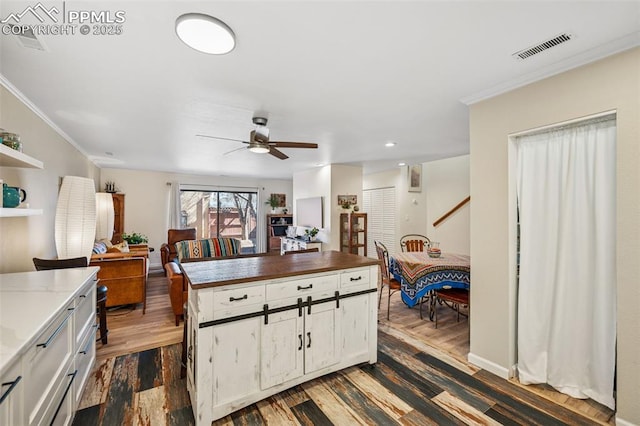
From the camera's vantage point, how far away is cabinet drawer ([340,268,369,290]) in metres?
2.29

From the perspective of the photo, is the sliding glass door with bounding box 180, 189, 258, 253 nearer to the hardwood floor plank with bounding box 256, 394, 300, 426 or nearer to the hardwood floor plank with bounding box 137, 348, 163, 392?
the hardwood floor plank with bounding box 137, 348, 163, 392

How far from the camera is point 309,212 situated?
6.41m

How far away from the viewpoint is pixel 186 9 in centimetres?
132

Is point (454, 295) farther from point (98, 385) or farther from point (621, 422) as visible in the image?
point (98, 385)

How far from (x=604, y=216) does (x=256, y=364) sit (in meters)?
2.58

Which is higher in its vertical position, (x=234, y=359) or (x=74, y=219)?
(x=74, y=219)

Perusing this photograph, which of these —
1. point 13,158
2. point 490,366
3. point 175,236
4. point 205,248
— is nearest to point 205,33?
point 13,158

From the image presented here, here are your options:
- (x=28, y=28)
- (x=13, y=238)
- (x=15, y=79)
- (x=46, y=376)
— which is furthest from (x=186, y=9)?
(x=13, y=238)

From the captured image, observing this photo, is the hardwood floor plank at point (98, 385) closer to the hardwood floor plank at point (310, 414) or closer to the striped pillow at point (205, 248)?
the hardwood floor plank at point (310, 414)

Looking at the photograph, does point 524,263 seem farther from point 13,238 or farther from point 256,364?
point 13,238

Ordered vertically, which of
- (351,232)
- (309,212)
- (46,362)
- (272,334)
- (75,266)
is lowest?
(272,334)

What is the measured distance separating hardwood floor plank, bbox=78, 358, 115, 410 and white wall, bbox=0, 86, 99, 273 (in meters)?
1.13

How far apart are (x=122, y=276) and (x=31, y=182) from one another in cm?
154

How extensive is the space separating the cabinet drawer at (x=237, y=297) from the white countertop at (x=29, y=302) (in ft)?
2.59
